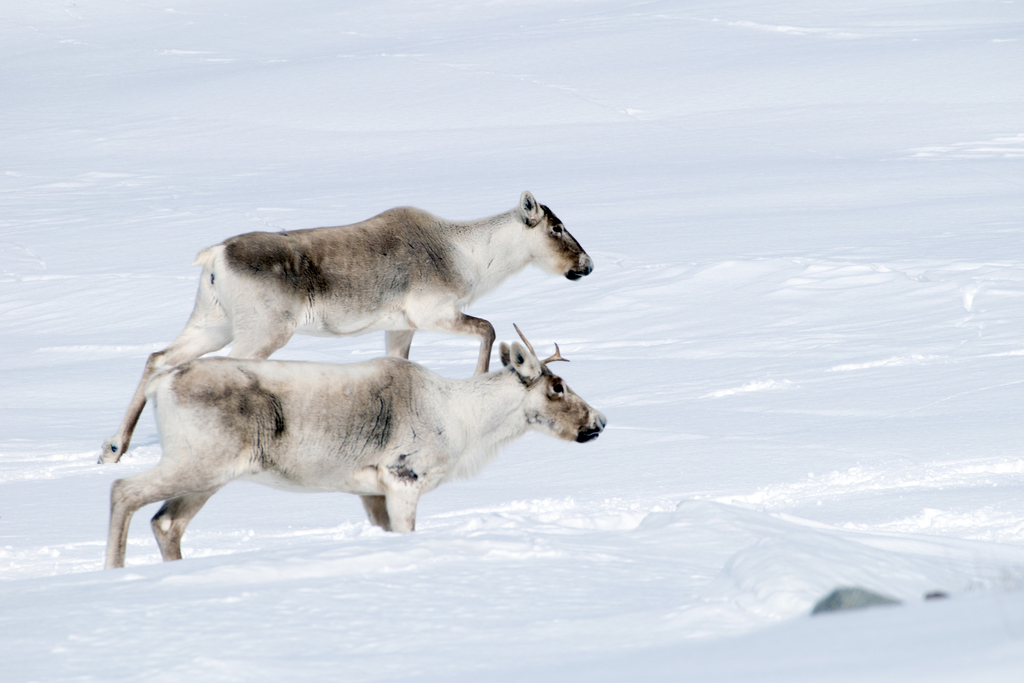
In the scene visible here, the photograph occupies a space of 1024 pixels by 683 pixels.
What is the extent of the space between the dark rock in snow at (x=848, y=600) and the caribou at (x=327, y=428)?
245 centimetres

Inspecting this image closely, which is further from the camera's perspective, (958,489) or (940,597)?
(958,489)

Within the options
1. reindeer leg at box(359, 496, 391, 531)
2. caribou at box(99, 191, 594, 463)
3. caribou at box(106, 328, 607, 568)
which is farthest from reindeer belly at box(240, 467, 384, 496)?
caribou at box(99, 191, 594, 463)

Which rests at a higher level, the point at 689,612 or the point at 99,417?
the point at 689,612

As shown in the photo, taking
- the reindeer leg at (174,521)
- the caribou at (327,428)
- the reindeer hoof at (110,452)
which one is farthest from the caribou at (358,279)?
the reindeer leg at (174,521)

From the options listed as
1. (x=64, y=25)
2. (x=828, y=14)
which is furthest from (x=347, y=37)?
(x=828, y=14)

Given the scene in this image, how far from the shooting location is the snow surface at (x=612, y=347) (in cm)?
351

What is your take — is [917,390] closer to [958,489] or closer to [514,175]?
[958,489]

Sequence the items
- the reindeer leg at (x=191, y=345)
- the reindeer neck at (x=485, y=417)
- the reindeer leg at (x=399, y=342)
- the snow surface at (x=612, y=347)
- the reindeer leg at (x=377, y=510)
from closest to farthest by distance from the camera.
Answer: the snow surface at (x=612, y=347), the reindeer leg at (x=377, y=510), the reindeer neck at (x=485, y=417), the reindeer leg at (x=191, y=345), the reindeer leg at (x=399, y=342)

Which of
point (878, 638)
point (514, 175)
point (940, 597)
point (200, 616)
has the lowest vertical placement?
point (514, 175)

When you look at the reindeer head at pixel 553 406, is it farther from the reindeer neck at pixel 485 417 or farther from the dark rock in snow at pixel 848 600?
the dark rock in snow at pixel 848 600

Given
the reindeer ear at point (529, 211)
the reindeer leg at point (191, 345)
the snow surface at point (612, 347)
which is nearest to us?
the snow surface at point (612, 347)

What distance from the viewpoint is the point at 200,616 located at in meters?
3.67

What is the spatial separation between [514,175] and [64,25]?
75.1ft

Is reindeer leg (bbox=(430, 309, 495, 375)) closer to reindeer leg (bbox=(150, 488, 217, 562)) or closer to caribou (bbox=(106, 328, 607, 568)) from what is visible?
caribou (bbox=(106, 328, 607, 568))
